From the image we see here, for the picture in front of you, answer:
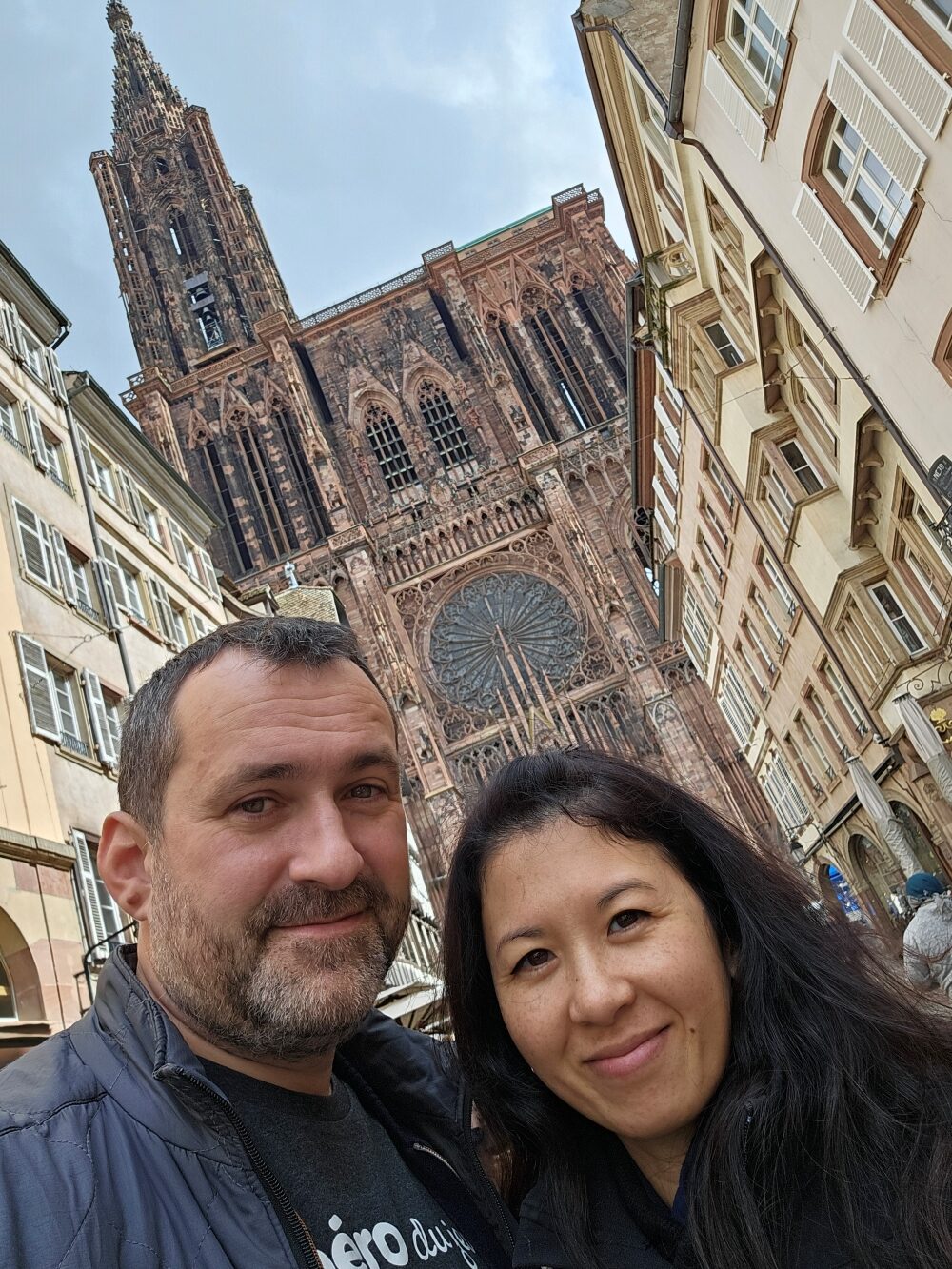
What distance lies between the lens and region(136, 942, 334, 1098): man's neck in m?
1.83

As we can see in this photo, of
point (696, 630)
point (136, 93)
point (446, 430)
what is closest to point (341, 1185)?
point (696, 630)

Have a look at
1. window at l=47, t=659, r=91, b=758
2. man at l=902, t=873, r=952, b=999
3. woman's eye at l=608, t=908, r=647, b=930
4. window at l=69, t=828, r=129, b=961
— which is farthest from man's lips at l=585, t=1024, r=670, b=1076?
window at l=47, t=659, r=91, b=758

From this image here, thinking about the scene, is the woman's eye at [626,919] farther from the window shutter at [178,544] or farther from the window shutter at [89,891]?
the window shutter at [178,544]

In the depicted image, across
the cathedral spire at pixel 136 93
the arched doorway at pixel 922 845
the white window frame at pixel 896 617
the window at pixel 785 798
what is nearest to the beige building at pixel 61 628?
the white window frame at pixel 896 617

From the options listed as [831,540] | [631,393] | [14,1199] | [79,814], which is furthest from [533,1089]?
[631,393]

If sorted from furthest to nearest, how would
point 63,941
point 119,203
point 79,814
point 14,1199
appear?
point 119,203 < point 79,814 < point 63,941 < point 14,1199

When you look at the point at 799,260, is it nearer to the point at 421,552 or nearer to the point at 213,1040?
the point at 213,1040

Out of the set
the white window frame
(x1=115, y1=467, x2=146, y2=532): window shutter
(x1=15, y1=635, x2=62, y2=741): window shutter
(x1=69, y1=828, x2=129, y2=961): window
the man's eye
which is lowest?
the man's eye

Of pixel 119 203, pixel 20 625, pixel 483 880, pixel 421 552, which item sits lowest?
pixel 483 880

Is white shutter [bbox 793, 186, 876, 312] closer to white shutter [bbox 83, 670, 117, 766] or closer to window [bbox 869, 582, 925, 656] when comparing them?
window [bbox 869, 582, 925, 656]

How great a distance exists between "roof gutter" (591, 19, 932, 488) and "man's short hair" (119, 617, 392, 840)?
8.39 meters

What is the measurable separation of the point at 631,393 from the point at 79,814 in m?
14.1

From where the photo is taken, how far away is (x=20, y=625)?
9836mm

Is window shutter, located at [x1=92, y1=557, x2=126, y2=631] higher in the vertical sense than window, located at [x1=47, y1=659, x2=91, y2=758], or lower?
higher
